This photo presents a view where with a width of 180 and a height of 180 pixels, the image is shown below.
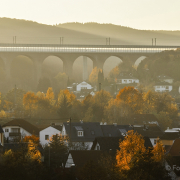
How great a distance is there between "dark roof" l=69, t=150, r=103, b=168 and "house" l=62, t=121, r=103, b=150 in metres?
9.89

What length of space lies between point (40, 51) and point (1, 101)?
141ft

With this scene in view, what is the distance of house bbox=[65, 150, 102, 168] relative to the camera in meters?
38.4

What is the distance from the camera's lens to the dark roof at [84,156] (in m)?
38.3

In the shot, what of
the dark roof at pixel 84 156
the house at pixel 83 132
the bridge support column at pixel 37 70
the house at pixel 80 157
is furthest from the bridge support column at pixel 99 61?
the house at pixel 80 157

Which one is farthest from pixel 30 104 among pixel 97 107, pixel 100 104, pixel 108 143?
pixel 108 143

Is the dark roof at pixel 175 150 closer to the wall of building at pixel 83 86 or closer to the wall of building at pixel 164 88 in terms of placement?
the wall of building at pixel 164 88

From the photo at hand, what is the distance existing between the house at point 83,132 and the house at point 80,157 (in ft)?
32.8

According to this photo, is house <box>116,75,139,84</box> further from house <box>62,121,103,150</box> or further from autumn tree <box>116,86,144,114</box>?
house <box>62,121,103,150</box>

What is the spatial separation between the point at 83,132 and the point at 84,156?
46.0ft

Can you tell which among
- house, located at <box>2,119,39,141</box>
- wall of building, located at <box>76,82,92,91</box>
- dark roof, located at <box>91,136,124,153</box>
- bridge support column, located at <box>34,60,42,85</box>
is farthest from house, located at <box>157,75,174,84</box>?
dark roof, located at <box>91,136,124,153</box>

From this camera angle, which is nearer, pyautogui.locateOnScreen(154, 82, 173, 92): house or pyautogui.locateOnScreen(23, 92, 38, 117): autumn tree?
pyautogui.locateOnScreen(23, 92, 38, 117): autumn tree

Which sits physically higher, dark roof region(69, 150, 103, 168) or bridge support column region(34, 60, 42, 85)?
bridge support column region(34, 60, 42, 85)

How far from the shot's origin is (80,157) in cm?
3884

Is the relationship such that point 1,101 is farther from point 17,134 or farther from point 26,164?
point 26,164
